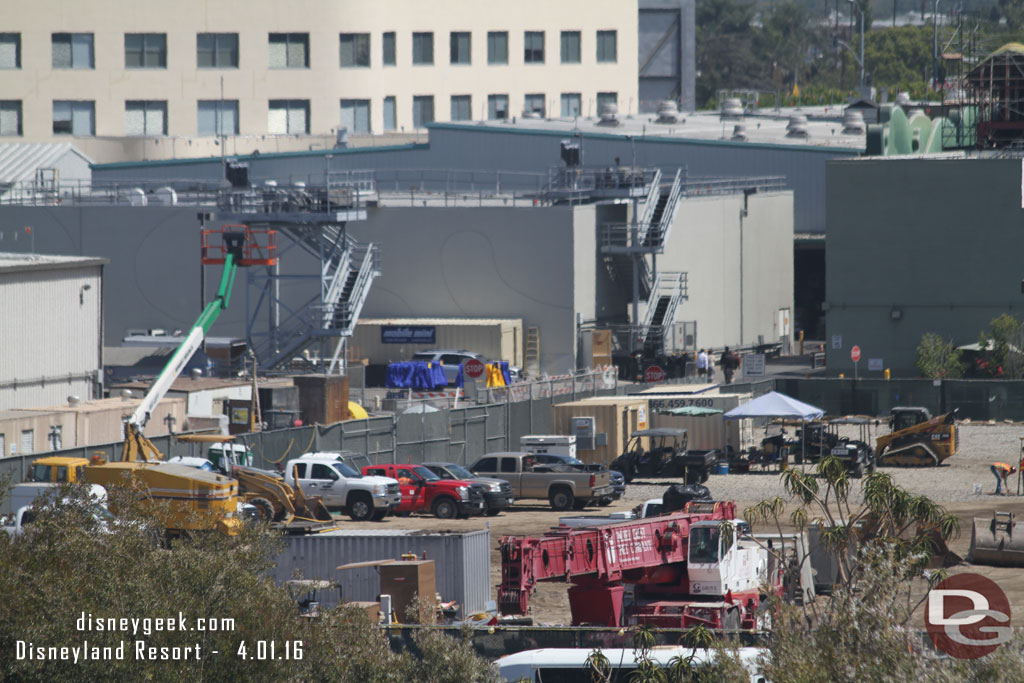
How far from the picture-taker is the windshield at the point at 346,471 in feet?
118

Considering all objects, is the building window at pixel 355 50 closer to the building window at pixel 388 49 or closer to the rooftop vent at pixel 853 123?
the building window at pixel 388 49

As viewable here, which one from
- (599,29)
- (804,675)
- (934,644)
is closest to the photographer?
(804,675)

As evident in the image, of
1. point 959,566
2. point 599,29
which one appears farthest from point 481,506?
point 599,29

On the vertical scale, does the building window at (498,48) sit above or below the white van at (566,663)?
above

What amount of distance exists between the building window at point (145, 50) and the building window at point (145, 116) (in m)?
1.88

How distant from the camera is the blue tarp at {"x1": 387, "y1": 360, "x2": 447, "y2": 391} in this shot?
54.8 meters

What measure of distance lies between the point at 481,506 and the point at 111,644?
21531mm

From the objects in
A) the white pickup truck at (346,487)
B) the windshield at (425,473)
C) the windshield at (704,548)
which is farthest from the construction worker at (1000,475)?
the windshield at (704,548)

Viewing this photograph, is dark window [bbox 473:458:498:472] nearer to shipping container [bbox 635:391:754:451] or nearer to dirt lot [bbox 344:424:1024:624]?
dirt lot [bbox 344:424:1024:624]

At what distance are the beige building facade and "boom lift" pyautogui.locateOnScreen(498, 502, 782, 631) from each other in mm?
63710

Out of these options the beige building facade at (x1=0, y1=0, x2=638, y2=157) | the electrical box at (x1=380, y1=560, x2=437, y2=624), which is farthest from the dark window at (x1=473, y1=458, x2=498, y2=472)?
the beige building facade at (x1=0, y1=0, x2=638, y2=157)

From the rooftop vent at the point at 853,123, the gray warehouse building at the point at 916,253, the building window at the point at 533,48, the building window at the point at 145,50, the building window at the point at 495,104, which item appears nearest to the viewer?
the gray warehouse building at the point at 916,253

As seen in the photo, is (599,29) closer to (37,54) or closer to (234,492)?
(37,54)

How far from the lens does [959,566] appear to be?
95.7 feet
